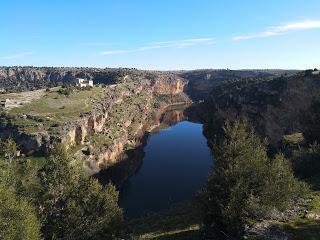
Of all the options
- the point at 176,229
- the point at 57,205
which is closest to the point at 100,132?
the point at 176,229

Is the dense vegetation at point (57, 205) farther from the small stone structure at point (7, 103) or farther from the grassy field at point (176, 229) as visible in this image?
the small stone structure at point (7, 103)

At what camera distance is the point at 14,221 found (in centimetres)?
3381

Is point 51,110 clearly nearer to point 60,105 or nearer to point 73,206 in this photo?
point 60,105

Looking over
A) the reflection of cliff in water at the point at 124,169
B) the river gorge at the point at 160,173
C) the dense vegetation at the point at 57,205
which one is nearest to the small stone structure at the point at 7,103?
the reflection of cliff in water at the point at 124,169

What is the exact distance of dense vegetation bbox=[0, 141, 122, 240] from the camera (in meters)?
34.3

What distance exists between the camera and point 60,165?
158 ft

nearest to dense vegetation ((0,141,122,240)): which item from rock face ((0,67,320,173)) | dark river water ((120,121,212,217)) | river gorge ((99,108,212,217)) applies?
dark river water ((120,121,212,217))

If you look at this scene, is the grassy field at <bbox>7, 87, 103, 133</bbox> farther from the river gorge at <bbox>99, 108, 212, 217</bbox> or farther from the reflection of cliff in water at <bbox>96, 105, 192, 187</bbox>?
the river gorge at <bbox>99, 108, 212, 217</bbox>

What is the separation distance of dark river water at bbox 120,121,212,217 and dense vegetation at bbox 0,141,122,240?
2036 cm

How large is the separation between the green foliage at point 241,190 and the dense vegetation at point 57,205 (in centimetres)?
1029

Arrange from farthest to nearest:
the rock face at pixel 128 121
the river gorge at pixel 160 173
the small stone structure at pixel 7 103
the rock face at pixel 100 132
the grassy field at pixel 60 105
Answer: the small stone structure at pixel 7 103
the grassy field at pixel 60 105
the rock face at pixel 128 121
the rock face at pixel 100 132
the river gorge at pixel 160 173

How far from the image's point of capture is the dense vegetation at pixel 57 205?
34.3 metres

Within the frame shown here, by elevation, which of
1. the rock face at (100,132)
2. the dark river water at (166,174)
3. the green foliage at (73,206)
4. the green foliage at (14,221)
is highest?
the green foliage at (14,221)

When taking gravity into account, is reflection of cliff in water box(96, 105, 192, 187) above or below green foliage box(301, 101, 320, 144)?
below
